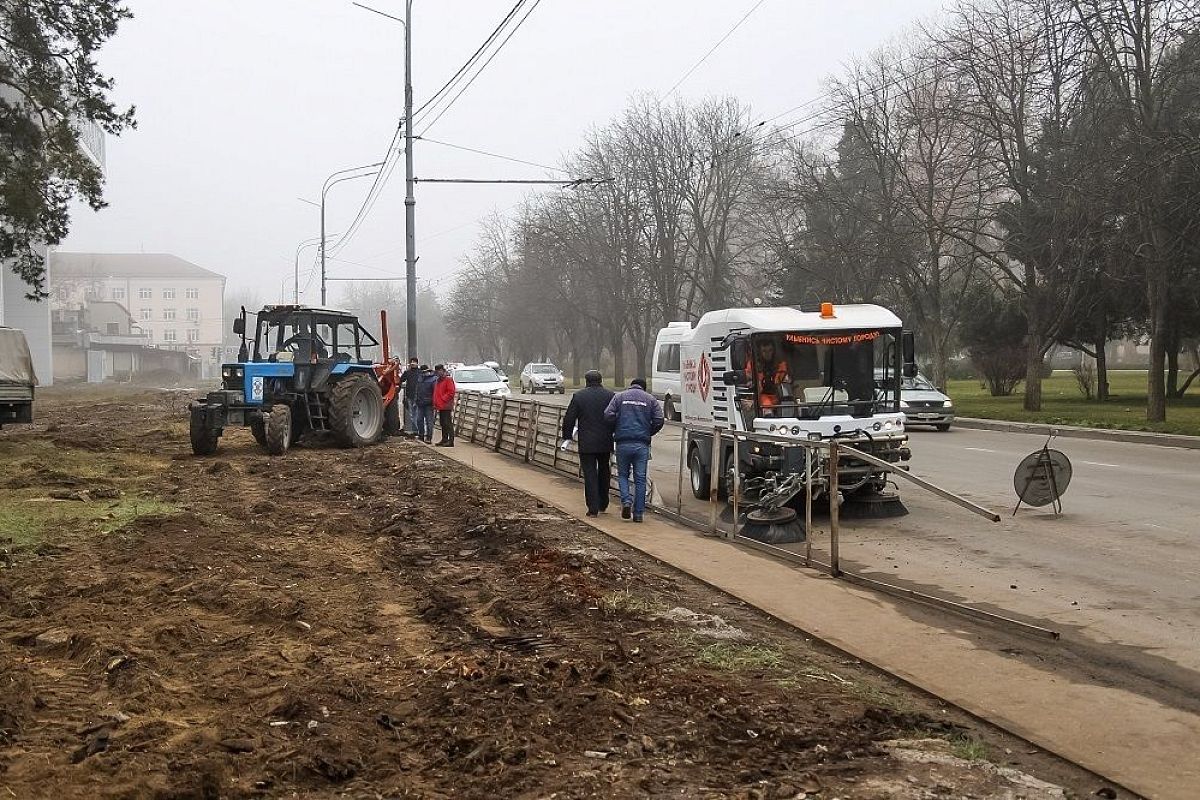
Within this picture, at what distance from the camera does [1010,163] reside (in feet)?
107

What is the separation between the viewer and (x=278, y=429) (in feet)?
66.8

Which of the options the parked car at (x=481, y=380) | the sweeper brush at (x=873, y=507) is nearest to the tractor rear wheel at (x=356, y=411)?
the sweeper brush at (x=873, y=507)

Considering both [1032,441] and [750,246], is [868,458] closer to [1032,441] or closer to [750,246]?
[1032,441]

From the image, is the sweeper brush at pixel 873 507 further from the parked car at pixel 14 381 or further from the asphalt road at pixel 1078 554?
the parked car at pixel 14 381

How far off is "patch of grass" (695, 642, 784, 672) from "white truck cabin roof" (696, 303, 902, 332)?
7298mm

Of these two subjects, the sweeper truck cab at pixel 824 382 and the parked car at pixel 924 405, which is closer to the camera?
the sweeper truck cab at pixel 824 382

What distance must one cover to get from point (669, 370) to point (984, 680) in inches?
967

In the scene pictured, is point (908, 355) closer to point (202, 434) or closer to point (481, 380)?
point (202, 434)

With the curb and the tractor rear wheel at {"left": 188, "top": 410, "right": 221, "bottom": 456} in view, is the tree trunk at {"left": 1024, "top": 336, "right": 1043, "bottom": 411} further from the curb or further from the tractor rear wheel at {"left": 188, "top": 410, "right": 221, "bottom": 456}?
the tractor rear wheel at {"left": 188, "top": 410, "right": 221, "bottom": 456}

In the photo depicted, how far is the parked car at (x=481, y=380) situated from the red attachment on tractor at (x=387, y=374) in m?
12.0

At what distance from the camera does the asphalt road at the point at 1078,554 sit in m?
7.59

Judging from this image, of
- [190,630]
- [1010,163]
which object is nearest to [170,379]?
[1010,163]

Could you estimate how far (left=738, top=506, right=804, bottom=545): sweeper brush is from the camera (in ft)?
37.8

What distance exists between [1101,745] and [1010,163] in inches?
1189
